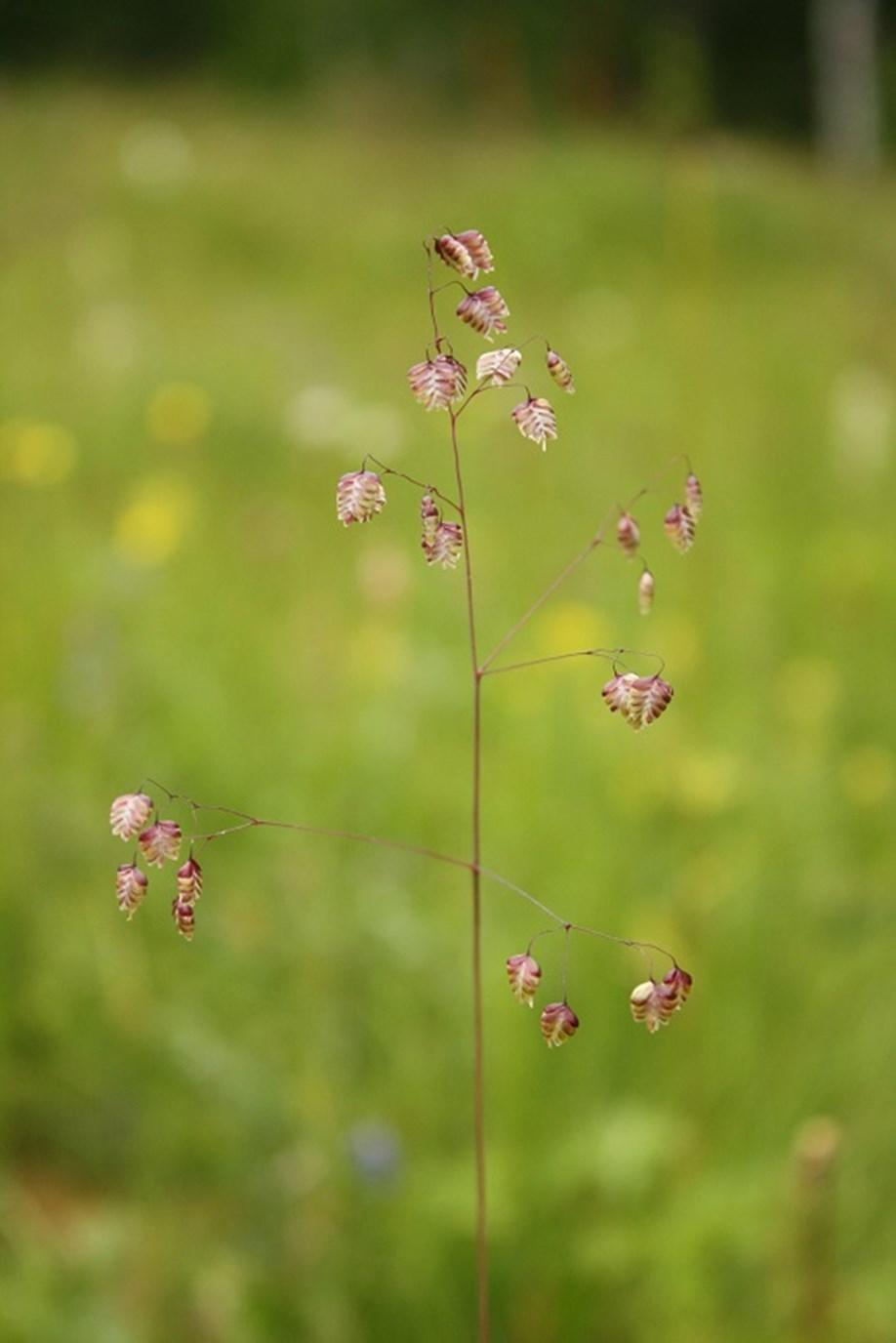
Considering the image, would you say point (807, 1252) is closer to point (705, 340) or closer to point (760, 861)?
point (760, 861)

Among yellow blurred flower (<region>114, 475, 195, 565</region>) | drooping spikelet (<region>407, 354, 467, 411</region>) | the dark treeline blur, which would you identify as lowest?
drooping spikelet (<region>407, 354, 467, 411</region>)

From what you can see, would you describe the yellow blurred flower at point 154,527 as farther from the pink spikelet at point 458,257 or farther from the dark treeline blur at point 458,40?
the dark treeline blur at point 458,40

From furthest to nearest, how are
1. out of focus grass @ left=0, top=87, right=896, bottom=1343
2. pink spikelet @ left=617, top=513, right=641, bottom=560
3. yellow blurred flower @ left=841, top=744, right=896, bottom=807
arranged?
yellow blurred flower @ left=841, top=744, right=896, bottom=807 < out of focus grass @ left=0, top=87, right=896, bottom=1343 < pink spikelet @ left=617, top=513, right=641, bottom=560

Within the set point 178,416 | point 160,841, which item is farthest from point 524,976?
point 178,416

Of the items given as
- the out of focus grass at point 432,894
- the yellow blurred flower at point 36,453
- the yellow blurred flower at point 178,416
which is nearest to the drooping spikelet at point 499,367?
the out of focus grass at point 432,894

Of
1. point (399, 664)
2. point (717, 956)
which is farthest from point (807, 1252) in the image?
point (399, 664)

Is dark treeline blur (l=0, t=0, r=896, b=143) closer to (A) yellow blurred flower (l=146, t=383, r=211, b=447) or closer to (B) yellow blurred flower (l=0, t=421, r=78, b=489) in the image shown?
(A) yellow blurred flower (l=146, t=383, r=211, b=447)

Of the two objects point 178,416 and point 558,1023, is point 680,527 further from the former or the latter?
point 178,416

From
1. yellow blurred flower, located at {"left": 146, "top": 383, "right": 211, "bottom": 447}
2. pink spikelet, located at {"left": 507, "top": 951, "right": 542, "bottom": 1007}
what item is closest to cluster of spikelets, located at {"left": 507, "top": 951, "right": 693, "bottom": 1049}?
pink spikelet, located at {"left": 507, "top": 951, "right": 542, "bottom": 1007}
